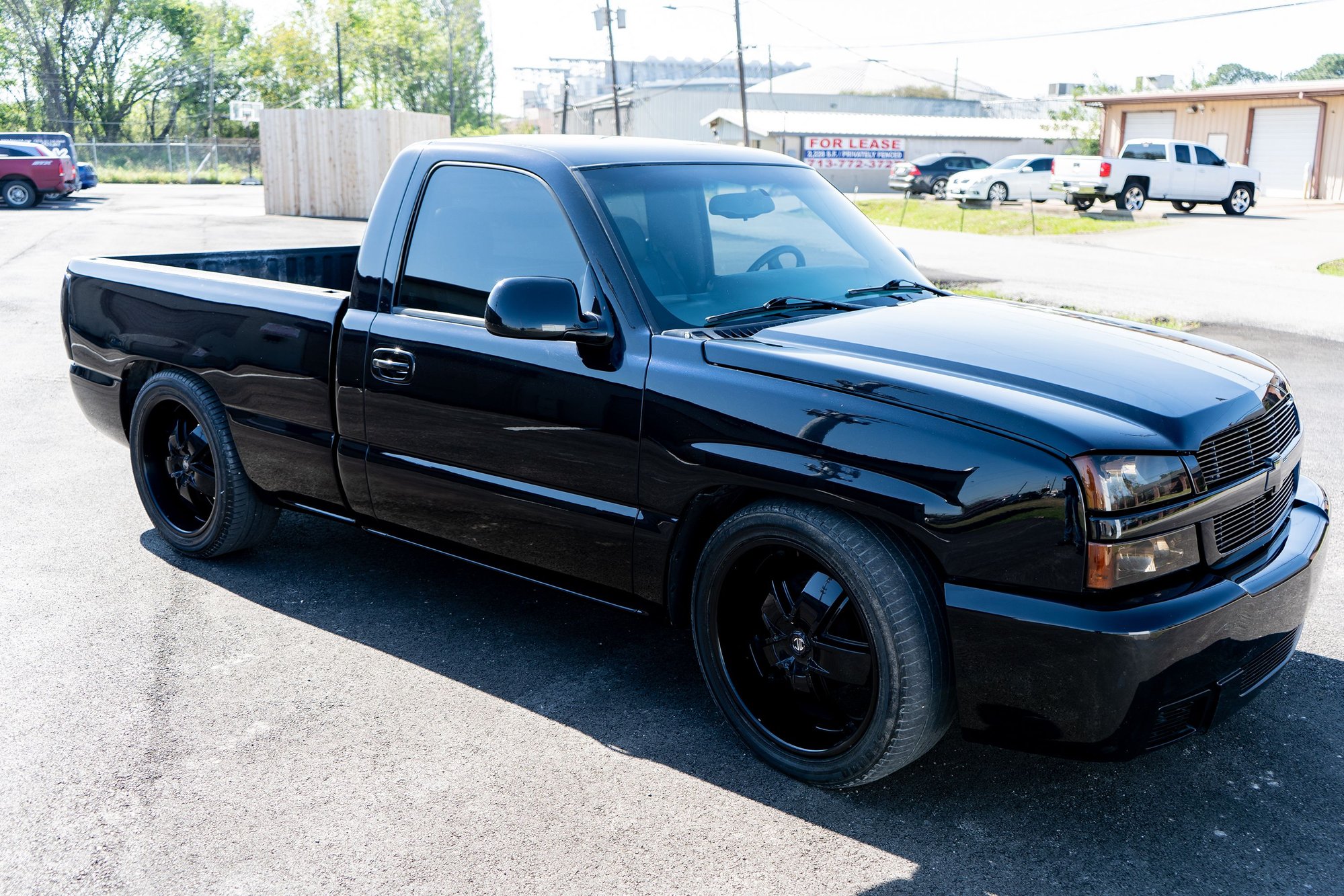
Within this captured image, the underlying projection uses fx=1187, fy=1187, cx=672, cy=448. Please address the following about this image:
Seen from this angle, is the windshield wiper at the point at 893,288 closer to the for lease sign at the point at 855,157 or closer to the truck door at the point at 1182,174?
the truck door at the point at 1182,174

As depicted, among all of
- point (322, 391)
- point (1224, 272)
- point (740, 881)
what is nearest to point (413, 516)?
point (322, 391)

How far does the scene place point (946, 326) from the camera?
3701mm

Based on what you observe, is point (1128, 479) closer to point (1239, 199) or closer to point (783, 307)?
point (783, 307)

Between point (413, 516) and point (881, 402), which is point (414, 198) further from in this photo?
point (881, 402)

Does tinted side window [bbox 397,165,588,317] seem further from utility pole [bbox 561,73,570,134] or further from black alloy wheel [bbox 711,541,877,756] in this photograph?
utility pole [bbox 561,73,570,134]

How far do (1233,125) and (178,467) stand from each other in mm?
45746

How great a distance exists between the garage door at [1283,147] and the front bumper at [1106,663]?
139 feet

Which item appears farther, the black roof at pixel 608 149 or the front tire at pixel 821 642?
the black roof at pixel 608 149

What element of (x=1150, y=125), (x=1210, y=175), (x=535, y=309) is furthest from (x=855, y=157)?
(x=535, y=309)

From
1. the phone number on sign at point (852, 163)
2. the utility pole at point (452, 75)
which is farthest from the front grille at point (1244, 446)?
the utility pole at point (452, 75)

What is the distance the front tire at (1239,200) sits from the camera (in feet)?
108

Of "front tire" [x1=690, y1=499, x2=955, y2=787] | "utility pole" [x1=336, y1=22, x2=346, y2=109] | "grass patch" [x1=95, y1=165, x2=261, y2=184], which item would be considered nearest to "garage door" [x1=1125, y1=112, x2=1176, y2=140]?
"utility pole" [x1=336, y1=22, x2=346, y2=109]

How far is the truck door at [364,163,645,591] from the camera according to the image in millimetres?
3648

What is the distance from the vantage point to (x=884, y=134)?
60719 mm
